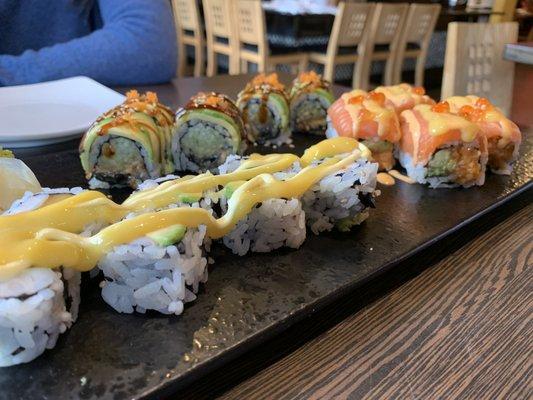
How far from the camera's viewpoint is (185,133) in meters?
1.58

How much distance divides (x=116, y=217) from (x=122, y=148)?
A: 50 centimetres

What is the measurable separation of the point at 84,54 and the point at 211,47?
3.99 meters

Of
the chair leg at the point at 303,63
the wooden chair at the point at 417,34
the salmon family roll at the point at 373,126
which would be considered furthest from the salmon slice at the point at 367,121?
the wooden chair at the point at 417,34

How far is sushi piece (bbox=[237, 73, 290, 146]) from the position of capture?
1846 mm

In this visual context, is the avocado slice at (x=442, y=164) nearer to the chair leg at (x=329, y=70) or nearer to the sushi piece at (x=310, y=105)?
the sushi piece at (x=310, y=105)

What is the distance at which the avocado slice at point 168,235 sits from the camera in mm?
888

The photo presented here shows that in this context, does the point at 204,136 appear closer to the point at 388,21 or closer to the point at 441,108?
the point at 441,108

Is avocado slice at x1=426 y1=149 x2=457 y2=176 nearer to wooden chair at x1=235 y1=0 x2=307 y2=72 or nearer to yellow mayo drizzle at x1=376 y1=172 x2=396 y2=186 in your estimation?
yellow mayo drizzle at x1=376 y1=172 x2=396 y2=186

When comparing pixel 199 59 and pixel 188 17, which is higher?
pixel 188 17

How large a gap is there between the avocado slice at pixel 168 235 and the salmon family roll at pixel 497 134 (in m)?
1.10

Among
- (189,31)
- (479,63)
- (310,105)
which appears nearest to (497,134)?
(310,105)

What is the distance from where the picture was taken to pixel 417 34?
5.78m

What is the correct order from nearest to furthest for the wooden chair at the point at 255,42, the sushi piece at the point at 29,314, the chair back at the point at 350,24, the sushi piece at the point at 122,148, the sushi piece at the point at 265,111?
the sushi piece at the point at 29,314 → the sushi piece at the point at 122,148 → the sushi piece at the point at 265,111 → the chair back at the point at 350,24 → the wooden chair at the point at 255,42

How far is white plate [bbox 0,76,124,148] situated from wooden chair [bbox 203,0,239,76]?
12.0 feet
